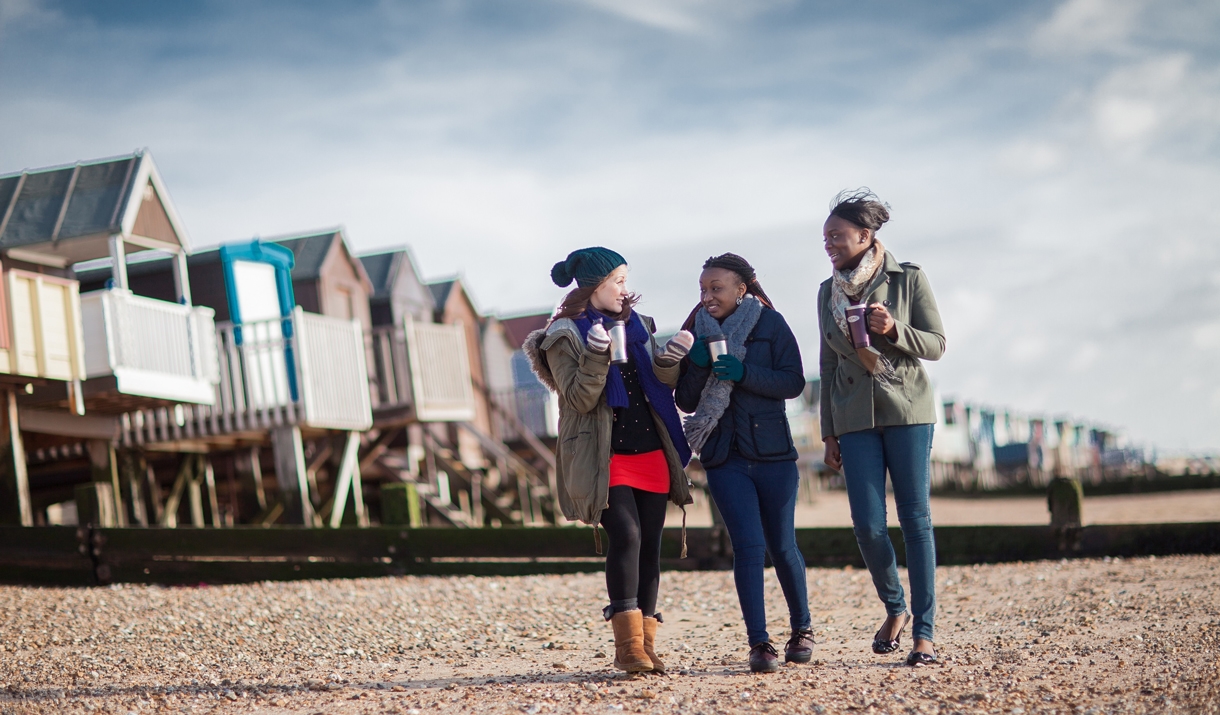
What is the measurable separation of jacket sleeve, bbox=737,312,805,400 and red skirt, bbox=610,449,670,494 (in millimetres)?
508

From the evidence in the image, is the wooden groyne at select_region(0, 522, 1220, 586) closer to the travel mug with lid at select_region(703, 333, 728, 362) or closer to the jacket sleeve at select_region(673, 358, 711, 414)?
the jacket sleeve at select_region(673, 358, 711, 414)

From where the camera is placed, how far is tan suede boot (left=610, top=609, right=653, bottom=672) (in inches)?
202

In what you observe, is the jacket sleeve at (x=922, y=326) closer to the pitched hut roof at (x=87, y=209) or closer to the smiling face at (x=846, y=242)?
the smiling face at (x=846, y=242)

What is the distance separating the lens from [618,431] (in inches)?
207

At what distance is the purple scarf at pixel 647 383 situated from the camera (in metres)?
5.27

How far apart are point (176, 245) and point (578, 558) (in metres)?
7.63

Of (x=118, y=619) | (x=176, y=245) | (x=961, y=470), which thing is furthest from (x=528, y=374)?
(x=118, y=619)

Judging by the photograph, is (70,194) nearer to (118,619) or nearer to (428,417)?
(428,417)

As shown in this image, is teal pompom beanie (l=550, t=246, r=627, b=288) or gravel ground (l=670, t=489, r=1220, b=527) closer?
teal pompom beanie (l=550, t=246, r=627, b=288)

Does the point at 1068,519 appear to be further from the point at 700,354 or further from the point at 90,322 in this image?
the point at 90,322

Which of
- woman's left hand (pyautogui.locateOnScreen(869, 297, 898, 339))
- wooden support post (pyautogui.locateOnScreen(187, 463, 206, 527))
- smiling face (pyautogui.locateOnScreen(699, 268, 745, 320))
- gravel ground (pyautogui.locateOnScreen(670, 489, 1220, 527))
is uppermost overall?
smiling face (pyautogui.locateOnScreen(699, 268, 745, 320))

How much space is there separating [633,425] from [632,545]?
0.51 meters

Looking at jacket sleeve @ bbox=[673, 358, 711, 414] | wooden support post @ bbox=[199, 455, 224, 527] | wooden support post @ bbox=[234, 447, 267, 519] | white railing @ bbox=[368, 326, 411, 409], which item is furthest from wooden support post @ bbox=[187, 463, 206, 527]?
jacket sleeve @ bbox=[673, 358, 711, 414]

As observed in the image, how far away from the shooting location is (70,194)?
15.0 meters
